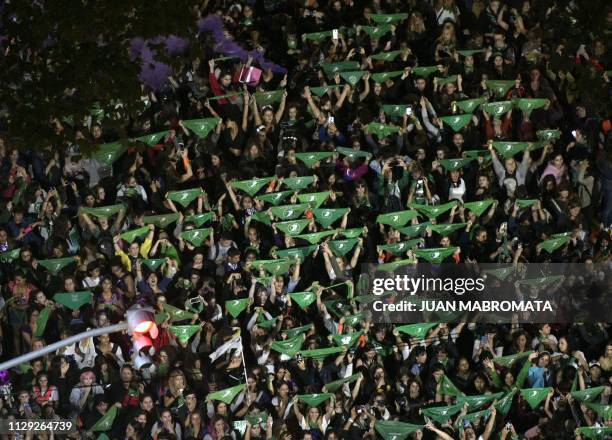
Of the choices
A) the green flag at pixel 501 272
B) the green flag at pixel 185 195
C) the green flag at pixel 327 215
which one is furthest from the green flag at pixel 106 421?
the green flag at pixel 501 272

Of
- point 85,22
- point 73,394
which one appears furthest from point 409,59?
point 73,394

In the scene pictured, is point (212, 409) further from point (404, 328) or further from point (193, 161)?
point (193, 161)

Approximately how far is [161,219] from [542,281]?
522 cm

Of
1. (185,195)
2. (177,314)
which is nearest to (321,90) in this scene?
(185,195)

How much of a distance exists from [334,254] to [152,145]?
133 inches

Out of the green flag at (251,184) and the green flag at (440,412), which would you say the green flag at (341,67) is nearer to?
the green flag at (251,184)

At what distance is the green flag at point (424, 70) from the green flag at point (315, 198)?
96.7 inches

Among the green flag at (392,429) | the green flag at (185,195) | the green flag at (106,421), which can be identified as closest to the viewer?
the green flag at (392,429)

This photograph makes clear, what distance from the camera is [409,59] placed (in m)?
22.2

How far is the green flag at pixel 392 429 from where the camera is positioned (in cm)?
1864

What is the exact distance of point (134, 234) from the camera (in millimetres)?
20750

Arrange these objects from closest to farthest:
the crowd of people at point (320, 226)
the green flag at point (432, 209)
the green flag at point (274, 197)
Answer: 1. the crowd of people at point (320, 226)
2. the green flag at point (432, 209)
3. the green flag at point (274, 197)

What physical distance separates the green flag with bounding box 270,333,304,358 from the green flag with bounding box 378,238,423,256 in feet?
5.52

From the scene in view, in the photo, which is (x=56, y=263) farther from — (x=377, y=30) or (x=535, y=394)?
(x=535, y=394)
